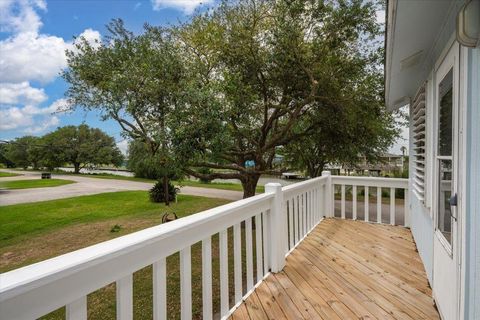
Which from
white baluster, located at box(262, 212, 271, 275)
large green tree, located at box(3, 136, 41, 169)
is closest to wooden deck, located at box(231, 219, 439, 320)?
white baluster, located at box(262, 212, 271, 275)

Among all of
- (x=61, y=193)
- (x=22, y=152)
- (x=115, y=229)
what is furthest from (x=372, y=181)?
(x=22, y=152)

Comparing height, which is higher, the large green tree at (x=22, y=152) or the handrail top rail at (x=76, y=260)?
the large green tree at (x=22, y=152)

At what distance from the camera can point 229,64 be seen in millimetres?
6758

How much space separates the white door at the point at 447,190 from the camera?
1.62 meters

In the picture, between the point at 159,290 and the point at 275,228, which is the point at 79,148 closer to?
the point at 275,228

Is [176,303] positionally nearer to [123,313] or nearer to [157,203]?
[123,313]

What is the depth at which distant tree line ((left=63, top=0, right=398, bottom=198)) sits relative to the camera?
5695mm

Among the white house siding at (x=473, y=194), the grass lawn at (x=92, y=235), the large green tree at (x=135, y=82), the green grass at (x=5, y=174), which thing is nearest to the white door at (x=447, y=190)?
the white house siding at (x=473, y=194)

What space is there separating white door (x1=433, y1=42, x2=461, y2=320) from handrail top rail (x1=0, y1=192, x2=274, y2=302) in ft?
5.06

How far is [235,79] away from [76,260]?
569 cm

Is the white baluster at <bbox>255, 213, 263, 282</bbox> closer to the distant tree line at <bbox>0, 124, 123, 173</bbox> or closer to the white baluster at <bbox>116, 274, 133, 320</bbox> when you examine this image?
the white baluster at <bbox>116, 274, 133, 320</bbox>

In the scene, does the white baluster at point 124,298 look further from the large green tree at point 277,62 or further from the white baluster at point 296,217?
the large green tree at point 277,62

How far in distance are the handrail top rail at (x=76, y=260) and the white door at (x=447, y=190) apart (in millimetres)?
1544

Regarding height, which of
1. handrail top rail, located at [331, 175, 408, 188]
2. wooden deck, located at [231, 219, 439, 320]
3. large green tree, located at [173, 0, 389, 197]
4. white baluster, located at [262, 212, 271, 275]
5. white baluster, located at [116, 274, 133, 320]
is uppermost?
large green tree, located at [173, 0, 389, 197]
